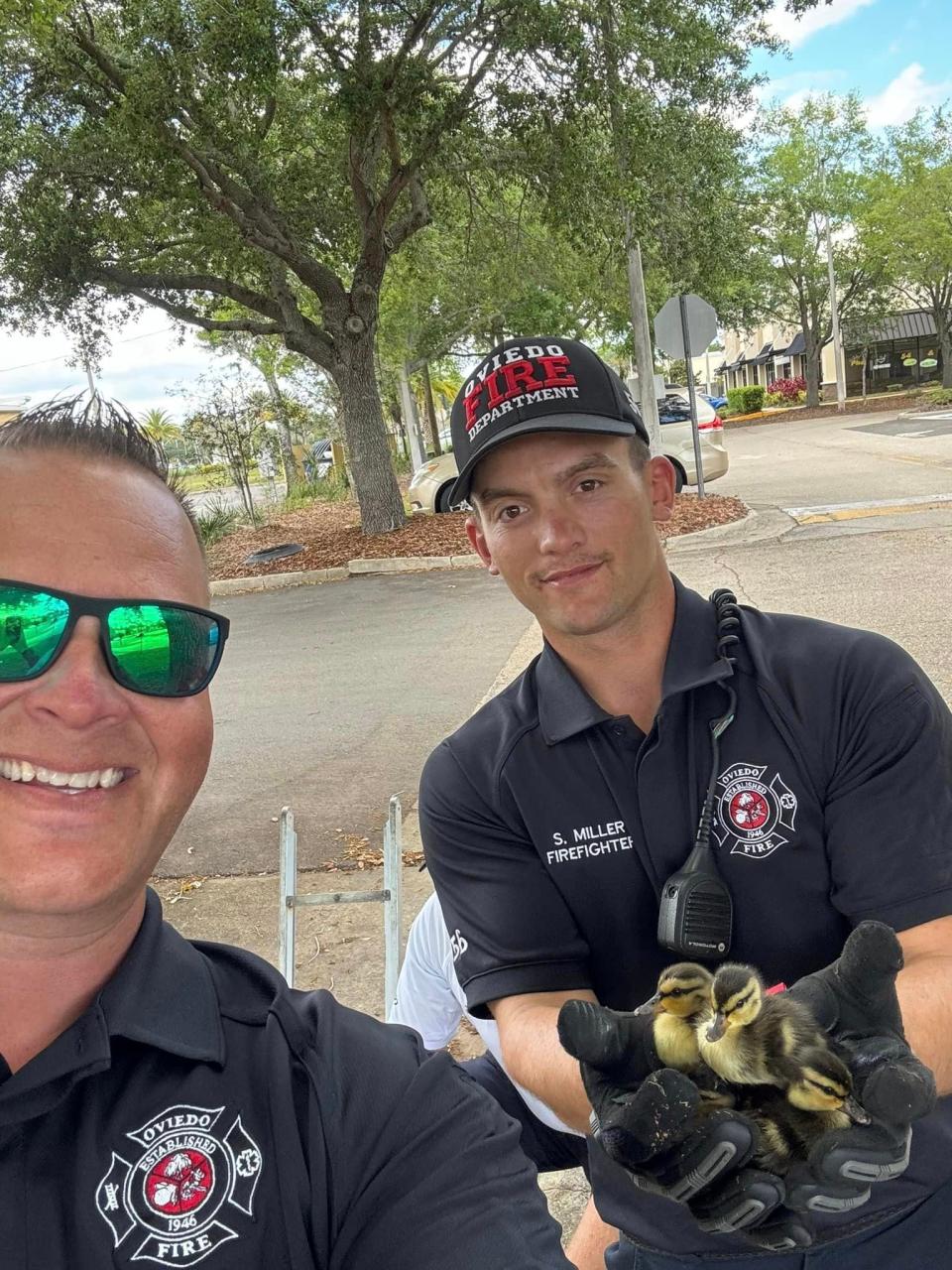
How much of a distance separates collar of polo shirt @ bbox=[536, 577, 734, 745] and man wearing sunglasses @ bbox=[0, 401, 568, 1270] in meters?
0.84

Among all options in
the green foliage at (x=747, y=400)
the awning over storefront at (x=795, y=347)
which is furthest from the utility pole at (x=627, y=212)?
the awning over storefront at (x=795, y=347)

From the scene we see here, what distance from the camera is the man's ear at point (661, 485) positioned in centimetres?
272

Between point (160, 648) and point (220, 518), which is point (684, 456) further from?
point (160, 648)

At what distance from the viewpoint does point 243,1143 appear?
54.5 inches

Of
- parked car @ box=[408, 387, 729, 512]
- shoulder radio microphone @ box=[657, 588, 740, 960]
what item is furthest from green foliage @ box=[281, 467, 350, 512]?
shoulder radio microphone @ box=[657, 588, 740, 960]

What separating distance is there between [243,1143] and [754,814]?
119 cm

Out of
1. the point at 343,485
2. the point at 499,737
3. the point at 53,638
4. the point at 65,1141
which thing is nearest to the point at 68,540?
the point at 53,638

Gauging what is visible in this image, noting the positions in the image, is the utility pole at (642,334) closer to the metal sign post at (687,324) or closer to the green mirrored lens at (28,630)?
the metal sign post at (687,324)

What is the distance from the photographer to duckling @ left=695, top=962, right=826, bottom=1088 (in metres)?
1.39

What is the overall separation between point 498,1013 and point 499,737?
0.61 m

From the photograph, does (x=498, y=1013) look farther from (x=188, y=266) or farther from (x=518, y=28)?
(x=188, y=266)

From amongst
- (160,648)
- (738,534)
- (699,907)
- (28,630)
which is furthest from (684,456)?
(28,630)

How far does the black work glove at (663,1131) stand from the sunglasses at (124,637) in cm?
81

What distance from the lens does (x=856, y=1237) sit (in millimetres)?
1881
